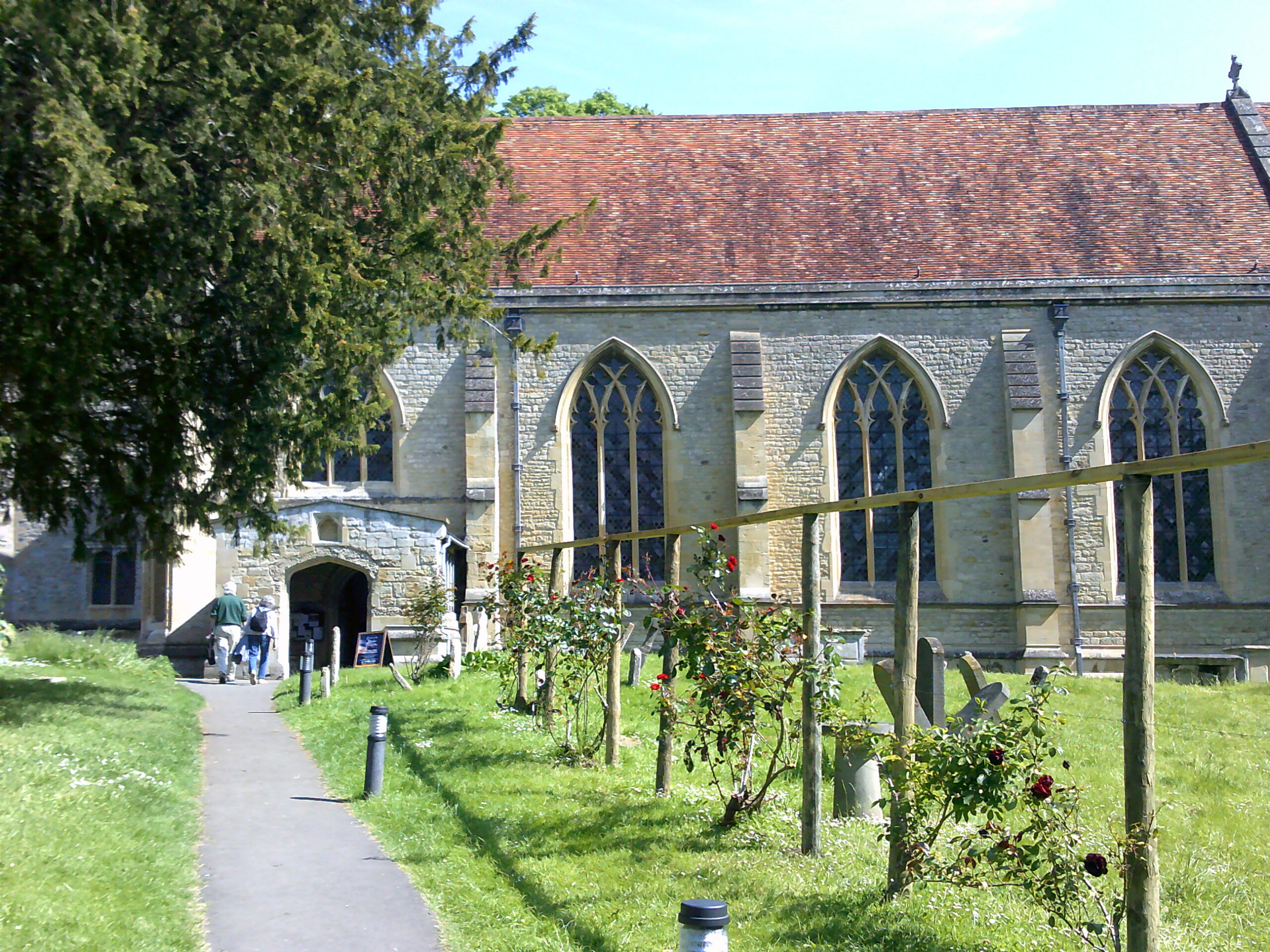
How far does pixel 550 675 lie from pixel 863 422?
12.9 m

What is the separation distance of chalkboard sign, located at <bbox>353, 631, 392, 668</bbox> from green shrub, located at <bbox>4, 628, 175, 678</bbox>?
114 inches

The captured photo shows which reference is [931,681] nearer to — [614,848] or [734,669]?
[734,669]

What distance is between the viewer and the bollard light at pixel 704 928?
4.27 metres

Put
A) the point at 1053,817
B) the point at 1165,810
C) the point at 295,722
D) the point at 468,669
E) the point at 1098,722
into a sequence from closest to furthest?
1. the point at 1053,817
2. the point at 1165,810
3. the point at 1098,722
4. the point at 295,722
5. the point at 468,669

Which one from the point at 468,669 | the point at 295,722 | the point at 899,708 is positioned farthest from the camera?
the point at 468,669

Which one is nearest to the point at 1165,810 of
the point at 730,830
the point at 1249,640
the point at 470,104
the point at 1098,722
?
the point at 730,830

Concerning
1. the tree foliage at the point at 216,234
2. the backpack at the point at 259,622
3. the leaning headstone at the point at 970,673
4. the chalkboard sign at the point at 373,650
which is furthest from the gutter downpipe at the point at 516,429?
the leaning headstone at the point at 970,673

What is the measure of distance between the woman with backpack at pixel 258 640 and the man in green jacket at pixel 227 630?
0.45 ft

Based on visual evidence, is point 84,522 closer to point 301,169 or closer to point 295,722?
point 295,722

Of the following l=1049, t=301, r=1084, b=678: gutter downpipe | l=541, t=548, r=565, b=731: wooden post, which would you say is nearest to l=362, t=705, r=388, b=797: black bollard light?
l=541, t=548, r=565, b=731: wooden post

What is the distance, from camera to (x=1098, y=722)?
41.0 ft

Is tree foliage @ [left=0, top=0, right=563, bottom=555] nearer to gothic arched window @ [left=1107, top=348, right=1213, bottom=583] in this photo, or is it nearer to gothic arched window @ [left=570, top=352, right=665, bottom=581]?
gothic arched window @ [left=570, top=352, right=665, bottom=581]

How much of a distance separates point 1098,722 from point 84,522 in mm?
11672

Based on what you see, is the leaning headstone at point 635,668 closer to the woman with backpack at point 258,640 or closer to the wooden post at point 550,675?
the wooden post at point 550,675
